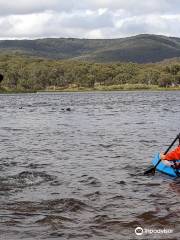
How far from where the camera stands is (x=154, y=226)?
1018 cm

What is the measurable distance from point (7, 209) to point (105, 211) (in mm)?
2604

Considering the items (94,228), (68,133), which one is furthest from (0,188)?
(68,133)

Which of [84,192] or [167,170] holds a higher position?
[167,170]
